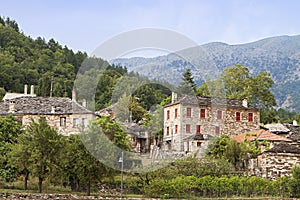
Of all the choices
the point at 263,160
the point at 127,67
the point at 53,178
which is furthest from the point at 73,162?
the point at 263,160

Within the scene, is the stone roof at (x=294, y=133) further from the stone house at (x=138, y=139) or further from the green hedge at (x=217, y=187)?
the stone house at (x=138, y=139)

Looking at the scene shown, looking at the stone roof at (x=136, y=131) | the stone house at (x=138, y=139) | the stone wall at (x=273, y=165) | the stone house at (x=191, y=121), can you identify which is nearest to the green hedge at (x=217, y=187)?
the stone house at (x=138, y=139)

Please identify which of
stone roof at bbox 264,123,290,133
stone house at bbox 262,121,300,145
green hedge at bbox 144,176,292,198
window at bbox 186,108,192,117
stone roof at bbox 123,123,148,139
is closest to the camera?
green hedge at bbox 144,176,292,198

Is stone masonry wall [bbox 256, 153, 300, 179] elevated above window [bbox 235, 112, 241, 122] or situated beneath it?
situated beneath

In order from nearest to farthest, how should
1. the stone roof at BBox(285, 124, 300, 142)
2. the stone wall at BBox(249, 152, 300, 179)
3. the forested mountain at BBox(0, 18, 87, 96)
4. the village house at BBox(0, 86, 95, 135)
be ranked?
the stone wall at BBox(249, 152, 300, 179) → the village house at BBox(0, 86, 95, 135) → the stone roof at BBox(285, 124, 300, 142) → the forested mountain at BBox(0, 18, 87, 96)

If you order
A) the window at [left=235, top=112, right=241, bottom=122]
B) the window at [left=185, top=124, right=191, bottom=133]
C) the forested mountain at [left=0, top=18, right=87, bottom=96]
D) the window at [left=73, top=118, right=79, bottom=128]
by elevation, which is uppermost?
the forested mountain at [left=0, top=18, right=87, bottom=96]

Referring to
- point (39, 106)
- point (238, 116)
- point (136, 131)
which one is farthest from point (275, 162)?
point (39, 106)

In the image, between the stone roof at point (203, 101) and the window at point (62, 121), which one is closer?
the stone roof at point (203, 101)

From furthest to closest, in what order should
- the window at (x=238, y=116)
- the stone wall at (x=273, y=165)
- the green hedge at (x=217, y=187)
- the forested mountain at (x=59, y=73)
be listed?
the window at (x=238, y=116) → the stone wall at (x=273, y=165) → the green hedge at (x=217, y=187) → the forested mountain at (x=59, y=73)

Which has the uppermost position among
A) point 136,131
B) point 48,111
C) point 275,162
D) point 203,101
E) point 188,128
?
point 203,101

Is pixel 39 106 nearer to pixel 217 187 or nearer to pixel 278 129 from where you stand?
pixel 217 187

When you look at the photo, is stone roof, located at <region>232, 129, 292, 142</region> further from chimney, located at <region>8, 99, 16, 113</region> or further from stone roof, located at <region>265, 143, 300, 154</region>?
chimney, located at <region>8, 99, 16, 113</region>

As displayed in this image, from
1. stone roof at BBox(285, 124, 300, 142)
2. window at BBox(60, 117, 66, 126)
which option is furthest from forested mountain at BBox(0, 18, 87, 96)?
stone roof at BBox(285, 124, 300, 142)

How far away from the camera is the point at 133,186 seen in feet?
125
